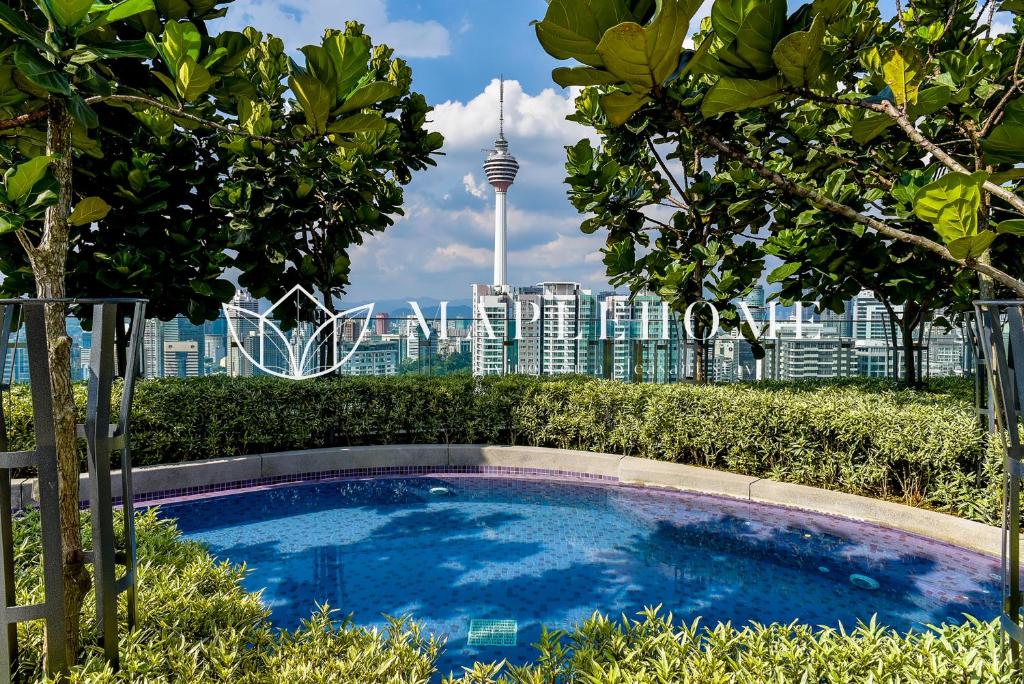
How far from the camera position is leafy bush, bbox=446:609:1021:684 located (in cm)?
195

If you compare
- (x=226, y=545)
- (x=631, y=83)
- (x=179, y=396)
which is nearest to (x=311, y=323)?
(x=179, y=396)

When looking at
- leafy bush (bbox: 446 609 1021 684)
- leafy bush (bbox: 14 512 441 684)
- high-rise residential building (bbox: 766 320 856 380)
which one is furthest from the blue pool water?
high-rise residential building (bbox: 766 320 856 380)

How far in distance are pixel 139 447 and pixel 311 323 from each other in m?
3.20

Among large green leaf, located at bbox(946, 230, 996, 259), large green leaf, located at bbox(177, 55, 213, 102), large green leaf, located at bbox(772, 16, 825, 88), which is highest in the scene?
large green leaf, located at bbox(177, 55, 213, 102)

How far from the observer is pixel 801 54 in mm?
1069

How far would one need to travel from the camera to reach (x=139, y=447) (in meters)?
7.11

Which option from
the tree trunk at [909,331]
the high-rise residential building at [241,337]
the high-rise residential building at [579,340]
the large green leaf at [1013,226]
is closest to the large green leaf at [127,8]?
the large green leaf at [1013,226]

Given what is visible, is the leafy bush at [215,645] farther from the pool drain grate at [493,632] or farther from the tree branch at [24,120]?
the tree branch at [24,120]

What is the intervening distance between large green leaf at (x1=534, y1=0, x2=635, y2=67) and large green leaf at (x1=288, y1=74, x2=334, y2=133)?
0.67 meters

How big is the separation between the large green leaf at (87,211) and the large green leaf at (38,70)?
353 mm

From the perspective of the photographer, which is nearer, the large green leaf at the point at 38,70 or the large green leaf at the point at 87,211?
the large green leaf at the point at 38,70

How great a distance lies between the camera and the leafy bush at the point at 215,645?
2059mm

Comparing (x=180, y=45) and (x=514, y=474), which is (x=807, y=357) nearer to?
(x=514, y=474)

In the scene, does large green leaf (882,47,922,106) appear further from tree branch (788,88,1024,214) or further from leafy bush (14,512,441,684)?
leafy bush (14,512,441,684)
